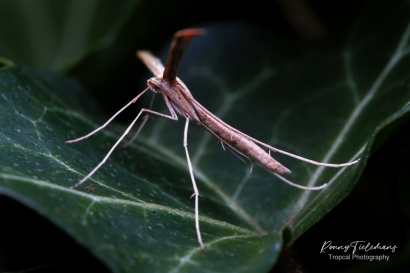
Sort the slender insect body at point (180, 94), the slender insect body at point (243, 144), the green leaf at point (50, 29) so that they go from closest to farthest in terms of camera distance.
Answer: the slender insect body at point (243, 144)
the slender insect body at point (180, 94)
the green leaf at point (50, 29)

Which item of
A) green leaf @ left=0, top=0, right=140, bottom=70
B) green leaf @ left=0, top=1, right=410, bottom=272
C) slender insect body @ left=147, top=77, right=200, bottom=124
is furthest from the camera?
green leaf @ left=0, top=0, right=140, bottom=70

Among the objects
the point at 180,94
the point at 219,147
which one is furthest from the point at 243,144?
the point at 219,147

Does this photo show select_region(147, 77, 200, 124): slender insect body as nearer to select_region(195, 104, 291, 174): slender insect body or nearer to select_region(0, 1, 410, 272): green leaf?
select_region(195, 104, 291, 174): slender insect body

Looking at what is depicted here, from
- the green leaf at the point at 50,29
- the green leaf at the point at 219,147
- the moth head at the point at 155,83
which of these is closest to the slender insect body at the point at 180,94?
the moth head at the point at 155,83

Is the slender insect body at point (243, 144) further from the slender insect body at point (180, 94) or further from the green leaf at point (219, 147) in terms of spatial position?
the green leaf at point (219, 147)

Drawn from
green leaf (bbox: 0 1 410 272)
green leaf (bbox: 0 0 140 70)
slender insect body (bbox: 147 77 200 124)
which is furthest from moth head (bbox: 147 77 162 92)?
green leaf (bbox: 0 0 140 70)

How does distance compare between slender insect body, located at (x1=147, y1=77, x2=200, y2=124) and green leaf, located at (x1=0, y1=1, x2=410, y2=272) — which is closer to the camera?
green leaf, located at (x1=0, y1=1, x2=410, y2=272)

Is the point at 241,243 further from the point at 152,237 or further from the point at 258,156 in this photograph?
the point at 258,156
